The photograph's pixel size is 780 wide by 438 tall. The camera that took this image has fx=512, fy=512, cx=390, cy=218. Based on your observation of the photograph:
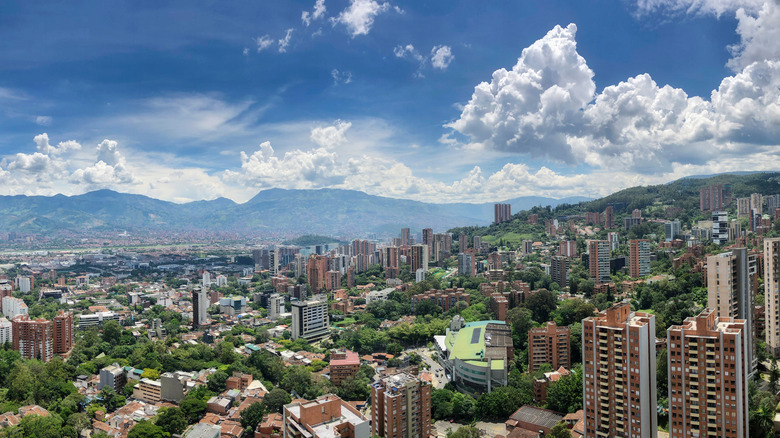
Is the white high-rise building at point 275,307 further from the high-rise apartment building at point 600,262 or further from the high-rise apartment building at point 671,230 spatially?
the high-rise apartment building at point 671,230

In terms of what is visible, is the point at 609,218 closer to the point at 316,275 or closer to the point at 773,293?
the point at 316,275

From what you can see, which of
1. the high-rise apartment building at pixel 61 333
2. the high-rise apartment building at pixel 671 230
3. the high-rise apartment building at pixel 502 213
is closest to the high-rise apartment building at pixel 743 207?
the high-rise apartment building at pixel 671 230

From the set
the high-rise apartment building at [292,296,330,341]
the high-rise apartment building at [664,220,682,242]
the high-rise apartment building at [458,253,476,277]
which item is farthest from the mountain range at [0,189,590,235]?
the high-rise apartment building at [292,296,330,341]

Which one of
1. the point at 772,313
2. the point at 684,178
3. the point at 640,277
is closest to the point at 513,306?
the point at 640,277

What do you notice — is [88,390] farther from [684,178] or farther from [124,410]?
[684,178]

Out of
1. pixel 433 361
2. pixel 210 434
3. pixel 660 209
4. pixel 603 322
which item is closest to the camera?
pixel 603 322

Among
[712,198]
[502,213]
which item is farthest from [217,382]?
[502,213]

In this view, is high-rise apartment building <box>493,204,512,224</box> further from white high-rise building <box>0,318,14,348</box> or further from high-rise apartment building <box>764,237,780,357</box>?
white high-rise building <box>0,318,14,348</box>
